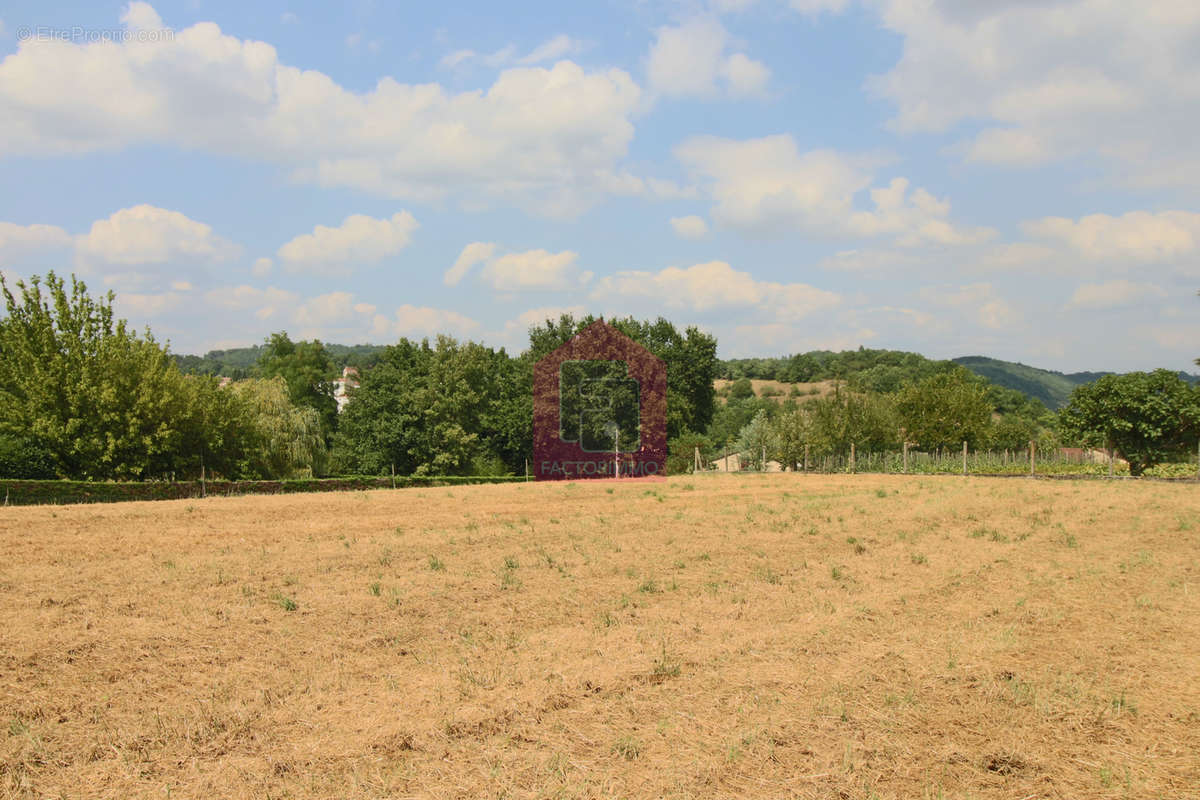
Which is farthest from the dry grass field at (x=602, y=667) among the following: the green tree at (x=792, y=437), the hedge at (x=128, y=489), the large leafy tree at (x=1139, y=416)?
the green tree at (x=792, y=437)

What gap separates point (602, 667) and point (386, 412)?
1902 inches

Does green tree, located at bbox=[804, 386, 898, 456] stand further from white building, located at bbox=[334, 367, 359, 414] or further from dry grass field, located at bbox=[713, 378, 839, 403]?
dry grass field, located at bbox=[713, 378, 839, 403]

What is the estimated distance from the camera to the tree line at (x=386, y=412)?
3316 cm

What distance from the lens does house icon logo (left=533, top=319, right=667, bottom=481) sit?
50562mm

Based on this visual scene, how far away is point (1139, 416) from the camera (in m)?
37.5

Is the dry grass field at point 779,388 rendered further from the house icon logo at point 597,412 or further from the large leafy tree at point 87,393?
the large leafy tree at point 87,393

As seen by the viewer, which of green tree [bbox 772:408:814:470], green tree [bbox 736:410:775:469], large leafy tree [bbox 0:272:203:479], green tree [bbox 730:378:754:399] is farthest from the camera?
green tree [bbox 730:378:754:399]

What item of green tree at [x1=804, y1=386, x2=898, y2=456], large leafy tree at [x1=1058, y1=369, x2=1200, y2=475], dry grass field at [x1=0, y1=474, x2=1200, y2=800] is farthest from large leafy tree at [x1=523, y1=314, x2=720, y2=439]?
dry grass field at [x1=0, y1=474, x2=1200, y2=800]

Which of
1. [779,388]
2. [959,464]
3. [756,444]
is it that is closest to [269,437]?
Answer: [756,444]

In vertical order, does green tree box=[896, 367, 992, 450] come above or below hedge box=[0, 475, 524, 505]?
above

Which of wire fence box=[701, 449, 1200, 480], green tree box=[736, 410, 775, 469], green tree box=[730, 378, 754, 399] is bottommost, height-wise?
wire fence box=[701, 449, 1200, 480]

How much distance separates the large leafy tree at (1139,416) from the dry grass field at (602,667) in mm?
24780

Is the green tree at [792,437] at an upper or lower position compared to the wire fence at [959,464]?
upper

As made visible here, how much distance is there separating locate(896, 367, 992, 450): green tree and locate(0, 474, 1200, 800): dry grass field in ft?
123
